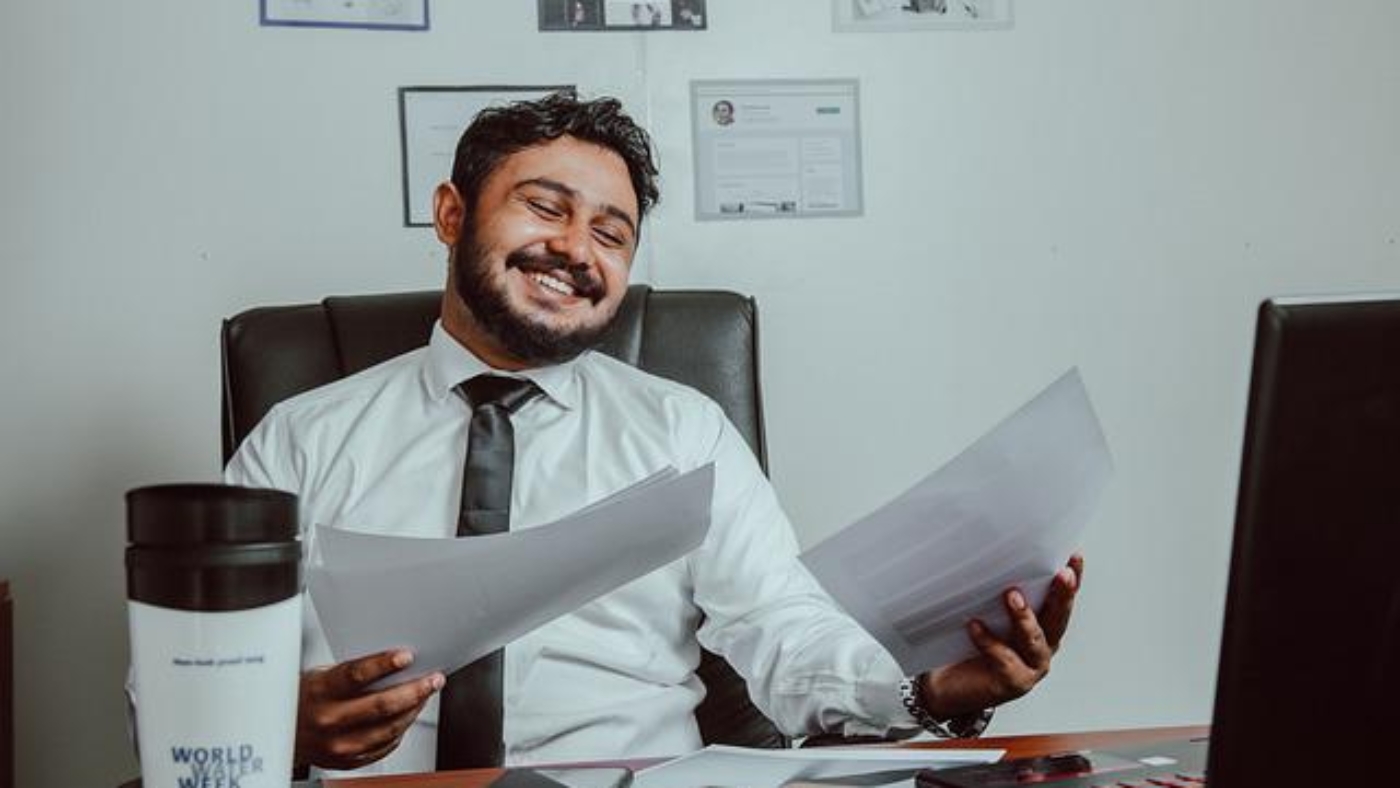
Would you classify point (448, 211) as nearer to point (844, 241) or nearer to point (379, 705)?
point (844, 241)

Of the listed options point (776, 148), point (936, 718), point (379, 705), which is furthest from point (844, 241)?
point (379, 705)

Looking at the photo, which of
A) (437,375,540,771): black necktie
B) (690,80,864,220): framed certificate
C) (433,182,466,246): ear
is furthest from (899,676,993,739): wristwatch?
(690,80,864,220): framed certificate

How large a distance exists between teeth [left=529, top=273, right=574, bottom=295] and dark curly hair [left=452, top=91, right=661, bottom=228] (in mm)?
133

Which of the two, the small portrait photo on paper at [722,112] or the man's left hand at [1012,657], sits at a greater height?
the small portrait photo on paper at [722,112]

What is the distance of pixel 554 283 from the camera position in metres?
1.67

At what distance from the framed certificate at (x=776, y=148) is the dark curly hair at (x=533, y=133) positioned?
0.37m

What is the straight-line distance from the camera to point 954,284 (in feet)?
7.29

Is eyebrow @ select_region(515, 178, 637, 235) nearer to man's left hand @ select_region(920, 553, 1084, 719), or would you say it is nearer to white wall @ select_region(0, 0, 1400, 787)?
white wall @ select_region(0, 0, 1400, 787)

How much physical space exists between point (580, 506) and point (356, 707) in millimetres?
577

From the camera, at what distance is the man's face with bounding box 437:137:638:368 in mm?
1654

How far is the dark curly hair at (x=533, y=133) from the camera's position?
1.73 metres

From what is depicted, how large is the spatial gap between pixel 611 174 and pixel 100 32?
82cm

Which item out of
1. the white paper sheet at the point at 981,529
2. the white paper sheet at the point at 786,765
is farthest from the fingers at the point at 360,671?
the white paper sheet at the point at 981,529

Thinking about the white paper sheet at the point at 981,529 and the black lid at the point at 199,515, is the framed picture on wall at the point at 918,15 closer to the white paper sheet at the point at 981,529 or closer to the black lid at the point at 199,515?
the white paper sheet at the point at 981,529
